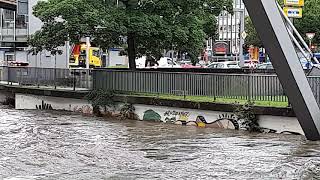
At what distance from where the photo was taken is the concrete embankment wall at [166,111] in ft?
66.6

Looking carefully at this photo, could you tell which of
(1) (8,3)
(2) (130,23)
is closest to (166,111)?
(2) (130,23)

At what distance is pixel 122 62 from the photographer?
62.8m

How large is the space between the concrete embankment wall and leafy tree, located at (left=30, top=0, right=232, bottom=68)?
127 inches

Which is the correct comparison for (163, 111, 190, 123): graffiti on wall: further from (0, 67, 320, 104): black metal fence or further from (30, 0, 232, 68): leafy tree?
(30, 0, 232, 68): leafy tree

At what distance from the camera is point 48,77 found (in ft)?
109

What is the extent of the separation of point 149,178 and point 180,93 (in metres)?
12.5

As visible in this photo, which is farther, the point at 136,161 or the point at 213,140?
the point at 213,140

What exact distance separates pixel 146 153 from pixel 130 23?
37.8 feet

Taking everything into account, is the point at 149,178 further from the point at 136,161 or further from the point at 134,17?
the point at 134,17

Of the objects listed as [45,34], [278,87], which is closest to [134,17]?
[45,34]

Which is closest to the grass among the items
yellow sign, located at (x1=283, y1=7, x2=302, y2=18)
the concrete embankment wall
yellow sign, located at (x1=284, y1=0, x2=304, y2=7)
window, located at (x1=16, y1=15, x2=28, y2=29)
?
the concrete embankment wall

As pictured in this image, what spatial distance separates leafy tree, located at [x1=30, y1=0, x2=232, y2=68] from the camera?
26469mm

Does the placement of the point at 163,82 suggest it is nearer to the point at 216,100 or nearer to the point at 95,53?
the point at 216,100

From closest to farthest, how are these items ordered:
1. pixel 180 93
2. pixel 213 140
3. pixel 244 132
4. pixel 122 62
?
pixel 213 140 → pixel 244 132 → pixel 180 93 → pixel 122 62
